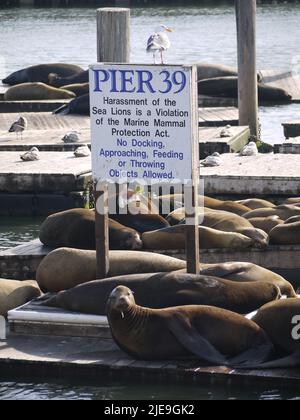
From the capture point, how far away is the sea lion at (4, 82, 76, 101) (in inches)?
757

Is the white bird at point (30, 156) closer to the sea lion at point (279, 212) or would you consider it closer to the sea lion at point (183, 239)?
the sea lion at point (279, 212)

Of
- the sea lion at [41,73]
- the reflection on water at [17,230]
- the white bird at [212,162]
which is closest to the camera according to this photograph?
the reflection on water at [17,230]

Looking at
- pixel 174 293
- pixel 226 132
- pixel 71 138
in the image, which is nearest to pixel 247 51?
pixel 226 132

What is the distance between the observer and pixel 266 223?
9.71m

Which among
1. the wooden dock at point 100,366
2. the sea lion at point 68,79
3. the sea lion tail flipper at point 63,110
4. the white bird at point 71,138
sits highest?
the sea lion at point 68,79

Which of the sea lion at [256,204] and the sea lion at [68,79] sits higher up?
the sea lion at [68,79]

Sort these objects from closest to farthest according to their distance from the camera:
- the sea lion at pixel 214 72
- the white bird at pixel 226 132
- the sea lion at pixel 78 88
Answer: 1. the white bird at pixel 226 132
2. the sea lion at pixel 78 88
3. the sea lion at pixel 214 72

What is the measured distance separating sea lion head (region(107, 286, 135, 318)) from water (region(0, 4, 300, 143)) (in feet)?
30.9

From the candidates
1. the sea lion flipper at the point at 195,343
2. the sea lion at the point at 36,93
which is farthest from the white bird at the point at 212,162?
the sea lion at the point at 36,93

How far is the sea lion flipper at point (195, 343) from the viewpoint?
287 inches

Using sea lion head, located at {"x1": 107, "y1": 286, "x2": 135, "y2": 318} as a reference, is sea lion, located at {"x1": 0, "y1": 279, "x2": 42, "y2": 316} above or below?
below

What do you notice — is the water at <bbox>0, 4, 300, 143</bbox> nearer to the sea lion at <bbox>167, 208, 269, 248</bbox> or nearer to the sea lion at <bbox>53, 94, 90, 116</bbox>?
the sea lion at <bbox>53, 94, 90, 116</bbox>

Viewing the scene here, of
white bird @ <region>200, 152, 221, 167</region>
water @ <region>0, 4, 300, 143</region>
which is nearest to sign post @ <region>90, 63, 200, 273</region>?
white bird @ <region>200, 152, 221, 167</region>

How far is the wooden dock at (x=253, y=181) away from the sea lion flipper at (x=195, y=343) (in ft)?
15.2
